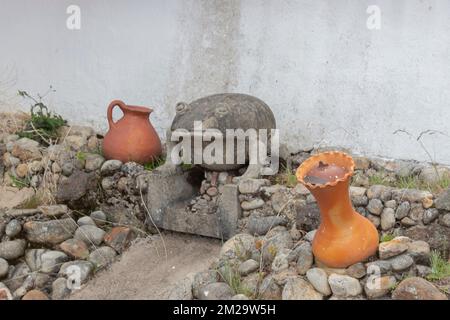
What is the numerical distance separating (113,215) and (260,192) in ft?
4.67

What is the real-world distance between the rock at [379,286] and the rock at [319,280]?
22cm

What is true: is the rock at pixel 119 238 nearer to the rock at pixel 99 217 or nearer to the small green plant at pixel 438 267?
the rock at pixel 99 217

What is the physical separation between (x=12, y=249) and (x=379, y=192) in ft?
9.10

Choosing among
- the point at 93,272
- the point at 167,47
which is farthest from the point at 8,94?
the point at 93,272

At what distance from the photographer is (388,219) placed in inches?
171

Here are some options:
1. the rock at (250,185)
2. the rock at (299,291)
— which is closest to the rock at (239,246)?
the rock at (250,185)

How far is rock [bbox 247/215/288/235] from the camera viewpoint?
4.71 m

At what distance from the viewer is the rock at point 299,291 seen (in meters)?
3.80

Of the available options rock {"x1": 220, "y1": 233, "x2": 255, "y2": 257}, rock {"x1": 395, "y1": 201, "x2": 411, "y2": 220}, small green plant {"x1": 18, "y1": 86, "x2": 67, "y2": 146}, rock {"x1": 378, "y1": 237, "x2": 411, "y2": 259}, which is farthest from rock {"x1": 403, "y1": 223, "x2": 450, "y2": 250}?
small green plant {"x1": 18, "y1": 86, "x2": 67, "y2": 146}

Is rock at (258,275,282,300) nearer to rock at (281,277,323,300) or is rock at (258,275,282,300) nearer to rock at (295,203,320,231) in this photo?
rock at (281,277,323,300)

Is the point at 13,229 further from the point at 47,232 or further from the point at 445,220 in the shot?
the point at 445,220

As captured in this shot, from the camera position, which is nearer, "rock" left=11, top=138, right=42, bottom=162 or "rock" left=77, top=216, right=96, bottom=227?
"rock" left=77, top=216, right=96, bottom=227

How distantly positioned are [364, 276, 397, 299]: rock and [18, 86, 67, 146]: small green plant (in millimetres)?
3509
